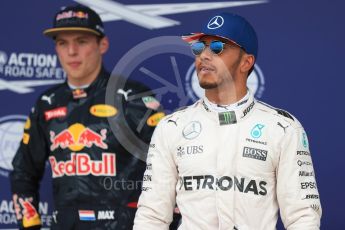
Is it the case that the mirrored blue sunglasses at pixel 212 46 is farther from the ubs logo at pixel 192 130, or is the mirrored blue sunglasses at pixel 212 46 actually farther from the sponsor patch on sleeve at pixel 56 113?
the sponsor patch on sleeve at pixel 56 113

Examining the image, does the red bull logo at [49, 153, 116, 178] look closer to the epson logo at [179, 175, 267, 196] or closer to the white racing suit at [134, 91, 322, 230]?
the white racing suit at [134, 91, 322, 230]

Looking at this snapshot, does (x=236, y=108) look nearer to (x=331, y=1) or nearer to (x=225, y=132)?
(x=225, y=132)

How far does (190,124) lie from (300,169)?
45cm

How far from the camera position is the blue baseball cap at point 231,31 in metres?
2.52

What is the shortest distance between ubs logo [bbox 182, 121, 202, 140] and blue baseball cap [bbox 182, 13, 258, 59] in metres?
0.31

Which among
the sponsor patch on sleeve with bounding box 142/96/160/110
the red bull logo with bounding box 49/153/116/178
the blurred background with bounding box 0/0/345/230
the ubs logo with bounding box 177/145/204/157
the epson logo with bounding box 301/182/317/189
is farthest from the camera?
the blurred background with bounding box 0/0/345/230

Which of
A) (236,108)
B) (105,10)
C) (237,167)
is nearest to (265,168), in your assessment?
(237,167)

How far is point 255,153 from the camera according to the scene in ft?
7.96

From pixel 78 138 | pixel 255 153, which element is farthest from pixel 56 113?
pixel 255 153

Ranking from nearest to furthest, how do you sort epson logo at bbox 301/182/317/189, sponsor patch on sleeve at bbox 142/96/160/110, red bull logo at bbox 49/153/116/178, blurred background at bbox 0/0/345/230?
1. epson logo at bbox 301/182/317/189
2. red bull logo at bbox 49/153/116/178
3. sponsor patch on sleeve at bbox 142/96/160/110
4. blurred background at bbox 0/0/345/230

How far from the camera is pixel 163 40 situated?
3.70m

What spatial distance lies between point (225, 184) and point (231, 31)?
0.56m

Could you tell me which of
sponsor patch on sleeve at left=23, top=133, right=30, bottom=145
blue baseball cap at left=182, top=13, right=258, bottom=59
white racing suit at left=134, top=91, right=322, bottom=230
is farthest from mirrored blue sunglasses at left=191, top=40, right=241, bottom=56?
sponsor patch on sleeve at left=23, top=133, right=30, bottom=145

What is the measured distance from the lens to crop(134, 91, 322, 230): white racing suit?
2372mm
